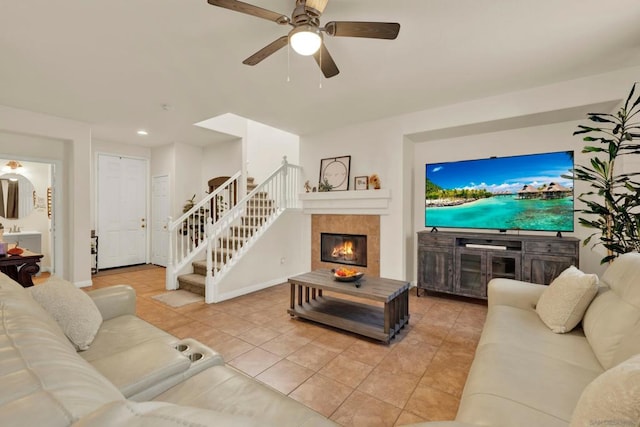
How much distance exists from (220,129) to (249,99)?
72.0 inches

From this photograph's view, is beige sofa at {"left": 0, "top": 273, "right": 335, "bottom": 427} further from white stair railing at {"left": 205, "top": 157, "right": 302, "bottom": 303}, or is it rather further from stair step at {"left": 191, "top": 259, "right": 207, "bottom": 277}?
stair step at {"left": 191, "top": 259, "right": 207, "bottom": 277}

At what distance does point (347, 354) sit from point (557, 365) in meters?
1.51

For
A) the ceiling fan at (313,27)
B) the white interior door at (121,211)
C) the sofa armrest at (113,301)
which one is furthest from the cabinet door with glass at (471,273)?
the white interior door at (121,211)

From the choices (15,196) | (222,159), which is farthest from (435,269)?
(15,196)

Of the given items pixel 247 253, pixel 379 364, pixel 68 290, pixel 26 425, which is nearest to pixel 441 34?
pixel 379 364

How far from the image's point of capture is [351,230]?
4.88m

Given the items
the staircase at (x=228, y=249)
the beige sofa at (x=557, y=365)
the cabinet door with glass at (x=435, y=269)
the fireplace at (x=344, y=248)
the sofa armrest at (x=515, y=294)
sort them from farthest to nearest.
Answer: the fireplace at (x=344, y=248) → the staircase at (x=228, y=249) → the cabinet door with glass at (x=435, y=269) → the sofa armrest at (x=515, y=294) → the beige sofa at (x=557, y=365)

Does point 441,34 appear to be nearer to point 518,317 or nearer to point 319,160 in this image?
point 518,317

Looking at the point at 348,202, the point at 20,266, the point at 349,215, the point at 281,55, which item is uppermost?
the point at 281,55

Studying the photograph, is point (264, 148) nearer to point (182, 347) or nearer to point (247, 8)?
point (247, 8)

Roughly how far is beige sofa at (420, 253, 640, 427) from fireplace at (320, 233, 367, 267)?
103 inches

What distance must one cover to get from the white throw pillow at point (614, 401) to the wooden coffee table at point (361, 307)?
70.5 inches

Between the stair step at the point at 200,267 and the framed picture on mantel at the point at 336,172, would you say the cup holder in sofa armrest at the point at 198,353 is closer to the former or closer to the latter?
the stair step at the point at 200,267

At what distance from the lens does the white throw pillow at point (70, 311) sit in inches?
64.1
